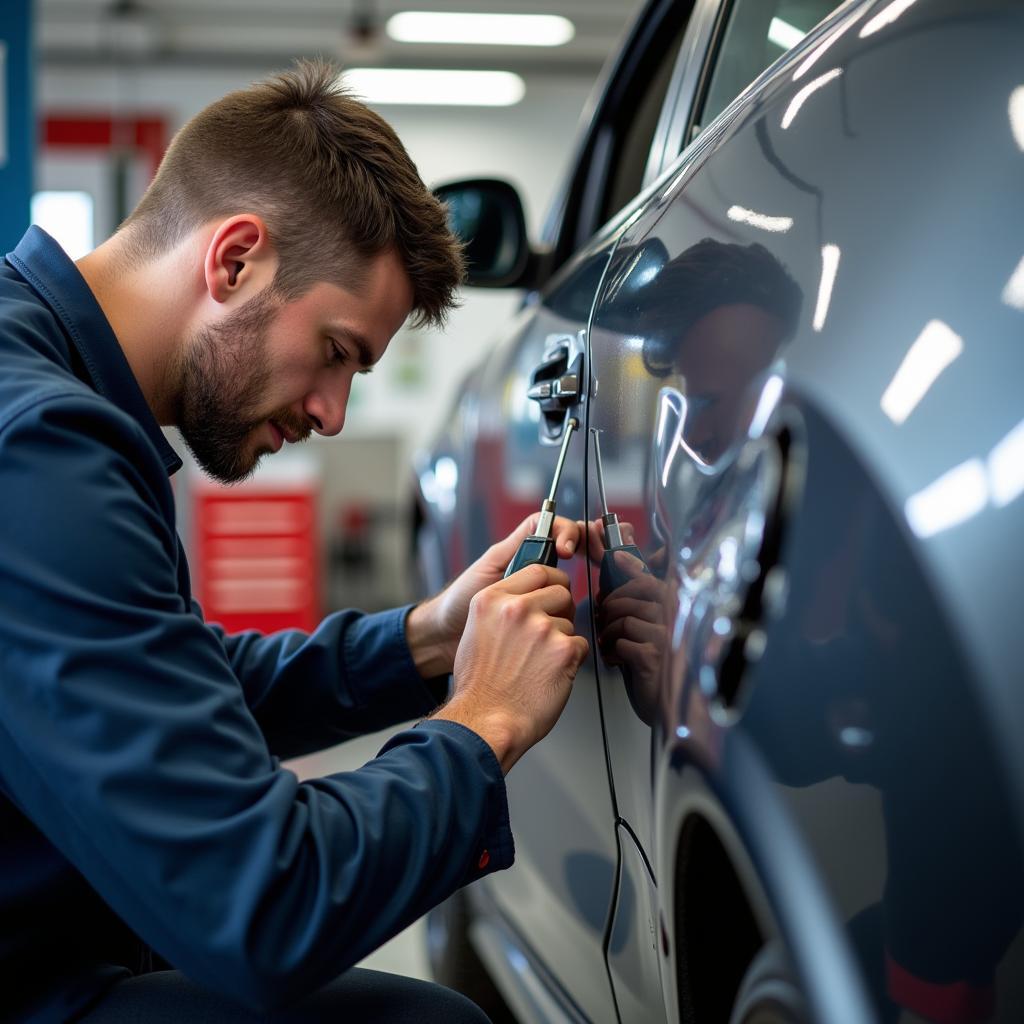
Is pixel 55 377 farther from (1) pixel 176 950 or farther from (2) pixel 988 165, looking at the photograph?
(2) pixel 988 165

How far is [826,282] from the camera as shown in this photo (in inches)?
26.9

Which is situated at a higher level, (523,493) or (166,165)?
(166,165)

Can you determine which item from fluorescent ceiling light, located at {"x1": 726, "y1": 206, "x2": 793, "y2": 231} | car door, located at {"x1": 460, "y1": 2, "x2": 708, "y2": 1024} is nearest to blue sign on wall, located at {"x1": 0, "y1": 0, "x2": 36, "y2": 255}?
car door, located at {"x1": 460, "y1": 2, "x2": 708, "y2": 1024}

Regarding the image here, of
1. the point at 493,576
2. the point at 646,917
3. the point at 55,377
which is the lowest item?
the point at 646,917

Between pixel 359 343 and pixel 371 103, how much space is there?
7.80 m

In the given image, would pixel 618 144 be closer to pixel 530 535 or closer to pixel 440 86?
pixel 530 535

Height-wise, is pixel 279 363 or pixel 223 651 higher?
pixel 279 363

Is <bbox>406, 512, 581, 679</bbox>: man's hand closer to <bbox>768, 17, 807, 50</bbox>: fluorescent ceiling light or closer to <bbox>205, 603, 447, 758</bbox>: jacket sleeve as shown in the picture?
<bbox>205, 603, 447, 758</bbox>: jacket sleeve

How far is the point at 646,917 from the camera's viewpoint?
0.96 metres

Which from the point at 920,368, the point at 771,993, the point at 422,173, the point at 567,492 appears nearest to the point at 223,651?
the point at 567,492

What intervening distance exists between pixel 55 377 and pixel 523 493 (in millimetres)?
634

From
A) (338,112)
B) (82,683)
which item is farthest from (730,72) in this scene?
(82,683)

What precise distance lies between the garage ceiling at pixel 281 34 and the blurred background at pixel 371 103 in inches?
0.6

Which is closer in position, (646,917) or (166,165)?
(646,917)
